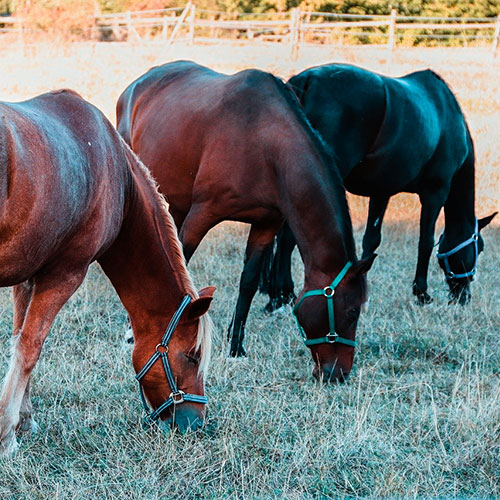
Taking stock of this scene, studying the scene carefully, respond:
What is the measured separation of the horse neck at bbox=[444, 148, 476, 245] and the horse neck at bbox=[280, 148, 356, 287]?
→ 2.76m

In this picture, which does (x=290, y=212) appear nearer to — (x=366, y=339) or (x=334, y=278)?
(x=334, y=278)

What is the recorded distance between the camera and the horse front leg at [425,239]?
21.2ft

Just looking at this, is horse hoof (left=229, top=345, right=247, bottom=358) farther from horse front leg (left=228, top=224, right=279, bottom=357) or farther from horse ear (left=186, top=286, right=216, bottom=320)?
horse ear (left=186, top=286, right=216, bottom=320)

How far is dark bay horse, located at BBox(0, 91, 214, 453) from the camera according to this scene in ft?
8.52

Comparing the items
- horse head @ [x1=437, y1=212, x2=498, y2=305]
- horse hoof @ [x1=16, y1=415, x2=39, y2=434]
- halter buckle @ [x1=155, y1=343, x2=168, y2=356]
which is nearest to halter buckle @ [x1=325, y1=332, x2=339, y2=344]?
halter buckle @ [x1=155, y1=343, x2=168, y2=356]

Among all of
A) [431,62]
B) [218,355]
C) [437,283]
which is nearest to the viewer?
[218,355]

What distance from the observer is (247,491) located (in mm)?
2879

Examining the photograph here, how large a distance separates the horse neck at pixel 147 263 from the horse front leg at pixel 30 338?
1.00 ft

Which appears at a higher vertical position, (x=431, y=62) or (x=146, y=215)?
(x=146, y=215)

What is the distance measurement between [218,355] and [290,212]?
3.37 feet

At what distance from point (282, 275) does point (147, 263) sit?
2955 millimetres

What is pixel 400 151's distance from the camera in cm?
593

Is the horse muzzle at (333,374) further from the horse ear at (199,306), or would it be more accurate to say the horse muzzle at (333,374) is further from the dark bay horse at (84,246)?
the horse ear at (199,306)

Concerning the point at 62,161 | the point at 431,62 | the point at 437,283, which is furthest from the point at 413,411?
the point at 431,62
